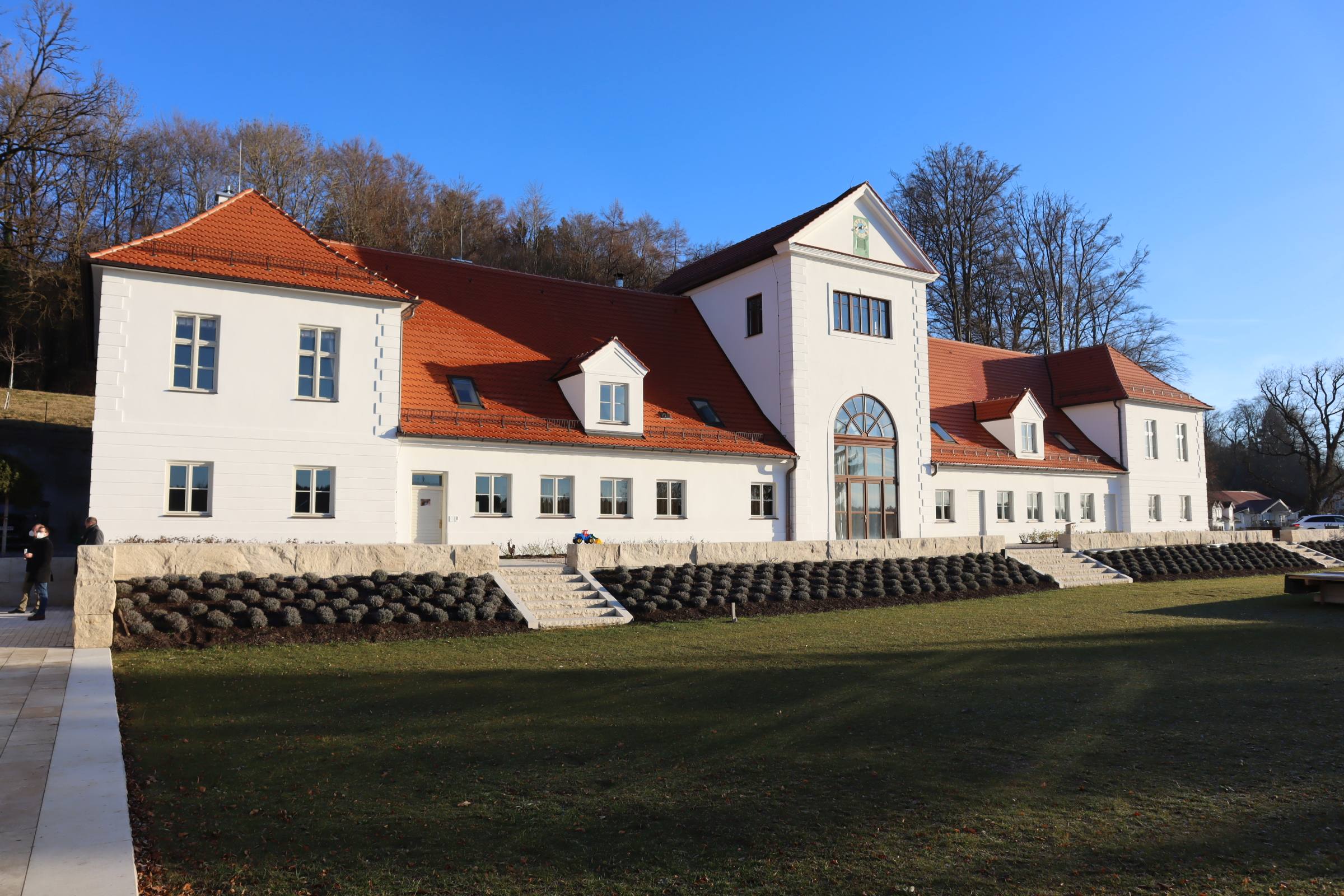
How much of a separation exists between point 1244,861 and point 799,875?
8.24 feet

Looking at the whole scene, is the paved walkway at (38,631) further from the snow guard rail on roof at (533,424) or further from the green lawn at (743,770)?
the snow guard rail on roof at (533,424)

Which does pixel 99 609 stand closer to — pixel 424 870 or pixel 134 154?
pixel 424 870

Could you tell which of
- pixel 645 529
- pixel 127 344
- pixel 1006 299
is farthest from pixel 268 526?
pixel 1006 299

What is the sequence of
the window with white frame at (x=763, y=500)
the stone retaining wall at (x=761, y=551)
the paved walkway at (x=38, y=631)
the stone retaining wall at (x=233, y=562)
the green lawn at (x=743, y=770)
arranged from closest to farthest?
the green lawn at (x=743, y=770) < the stone retaining wall at (x=233, y=562) < the paved walkway at (x=38, y=631) < the stone retaining wall at (x=761, y=551) < the window with white frame at (x=763, y=500)

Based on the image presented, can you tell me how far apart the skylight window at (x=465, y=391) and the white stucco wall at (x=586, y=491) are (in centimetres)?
142

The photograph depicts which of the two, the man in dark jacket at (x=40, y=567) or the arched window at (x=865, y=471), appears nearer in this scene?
the man in dark jacket at (x=40, y=567)

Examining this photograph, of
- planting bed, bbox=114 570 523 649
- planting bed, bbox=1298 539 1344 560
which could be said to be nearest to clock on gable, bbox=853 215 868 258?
planting bed, bbox=114 570 523 649

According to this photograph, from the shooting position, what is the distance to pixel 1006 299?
51.0 meters

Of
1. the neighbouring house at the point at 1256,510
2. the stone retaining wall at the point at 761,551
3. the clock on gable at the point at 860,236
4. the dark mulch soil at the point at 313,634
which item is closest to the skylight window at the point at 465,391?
the stone retaining wall at the point at 761,551

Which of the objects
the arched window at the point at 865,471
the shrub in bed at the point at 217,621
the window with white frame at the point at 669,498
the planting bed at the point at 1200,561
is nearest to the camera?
the shrub in bed at the point at 217,621

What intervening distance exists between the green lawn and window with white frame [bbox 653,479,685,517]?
12929 mm

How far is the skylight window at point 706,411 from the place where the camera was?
1093 inches

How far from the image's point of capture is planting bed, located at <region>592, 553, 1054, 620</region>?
1834 centimetres

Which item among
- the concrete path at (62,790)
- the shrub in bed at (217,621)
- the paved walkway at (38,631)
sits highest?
the shrub in bed at (217,621)
